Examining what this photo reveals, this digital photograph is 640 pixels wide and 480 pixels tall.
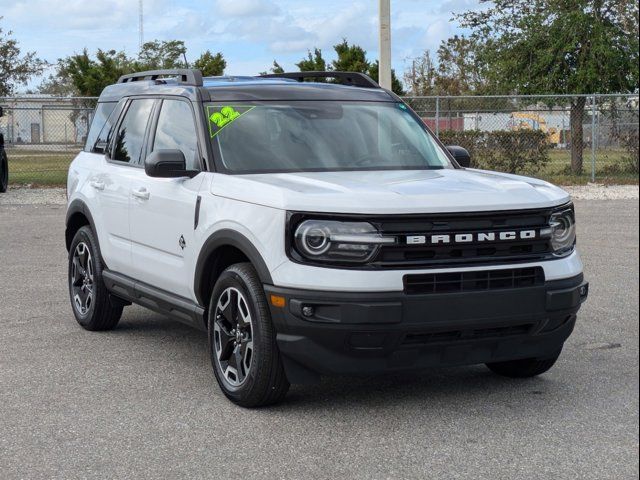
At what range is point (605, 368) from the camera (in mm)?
6102

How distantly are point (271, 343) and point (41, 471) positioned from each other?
130 cm

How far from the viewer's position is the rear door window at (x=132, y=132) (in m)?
6.88

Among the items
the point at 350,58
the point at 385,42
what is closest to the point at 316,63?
the point at 350,58

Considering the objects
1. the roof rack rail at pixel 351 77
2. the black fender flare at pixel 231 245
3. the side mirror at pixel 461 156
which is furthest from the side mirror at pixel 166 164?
the side mirror at pixel 461 156

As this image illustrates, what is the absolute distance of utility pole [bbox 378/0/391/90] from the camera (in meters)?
16.4

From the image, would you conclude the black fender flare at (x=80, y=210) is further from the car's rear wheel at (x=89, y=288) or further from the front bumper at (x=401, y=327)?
the front bumper at (x=401, y=327)

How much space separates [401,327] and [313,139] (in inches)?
71.0

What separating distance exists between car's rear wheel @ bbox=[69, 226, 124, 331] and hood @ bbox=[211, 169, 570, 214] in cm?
201

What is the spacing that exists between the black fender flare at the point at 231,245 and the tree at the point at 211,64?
4324 cm

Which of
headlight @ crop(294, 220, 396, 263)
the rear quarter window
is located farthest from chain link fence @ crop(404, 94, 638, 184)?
headlight @ crop(294, 220, 396, 263)

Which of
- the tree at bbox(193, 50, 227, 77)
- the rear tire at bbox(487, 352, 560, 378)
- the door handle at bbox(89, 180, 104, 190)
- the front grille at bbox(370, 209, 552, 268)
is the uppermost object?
the tree at bbox(193, 50, 227, 77)

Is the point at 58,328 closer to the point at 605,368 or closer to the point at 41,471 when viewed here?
the point at 41,471

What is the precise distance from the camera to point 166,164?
227 inches

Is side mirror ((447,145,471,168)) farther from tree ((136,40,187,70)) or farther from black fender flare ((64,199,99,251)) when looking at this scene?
tree ((136,40,187,70))
